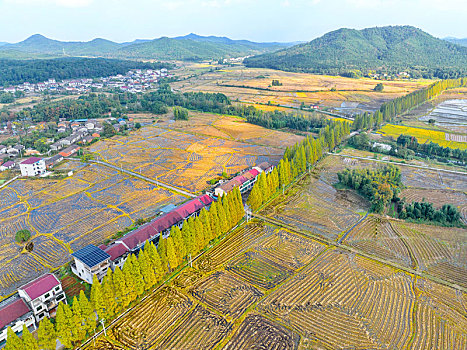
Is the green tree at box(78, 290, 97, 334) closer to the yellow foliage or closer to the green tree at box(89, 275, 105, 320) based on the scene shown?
the green tree at box(89, 275, 105, 320)

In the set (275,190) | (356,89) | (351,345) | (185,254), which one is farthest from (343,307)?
(356,89)

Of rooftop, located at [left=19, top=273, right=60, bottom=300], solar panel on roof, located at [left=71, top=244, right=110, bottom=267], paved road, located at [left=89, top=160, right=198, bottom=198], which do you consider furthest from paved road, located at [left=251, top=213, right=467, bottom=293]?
rooftop, located at [left=19, top=273, right=60, bottom=300]

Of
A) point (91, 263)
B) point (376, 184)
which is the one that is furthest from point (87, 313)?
point (376, 184)

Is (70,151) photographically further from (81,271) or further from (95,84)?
(95,84)

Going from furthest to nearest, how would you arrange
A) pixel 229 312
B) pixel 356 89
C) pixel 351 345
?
pixel 356 89 < pixel 229 312 < pixel 351 345

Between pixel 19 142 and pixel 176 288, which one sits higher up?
pixel 19 142

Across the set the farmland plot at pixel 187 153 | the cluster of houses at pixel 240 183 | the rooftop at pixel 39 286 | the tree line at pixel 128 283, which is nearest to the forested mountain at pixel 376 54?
the farmland plot at pixel 187 153

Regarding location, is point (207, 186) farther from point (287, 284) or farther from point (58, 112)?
point (58, 112)
